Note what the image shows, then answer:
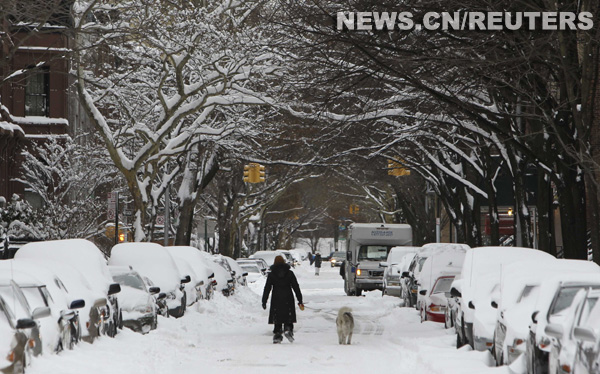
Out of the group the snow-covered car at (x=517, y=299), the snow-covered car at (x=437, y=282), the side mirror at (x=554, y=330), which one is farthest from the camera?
the snow-covered car at (x=437, y=282)

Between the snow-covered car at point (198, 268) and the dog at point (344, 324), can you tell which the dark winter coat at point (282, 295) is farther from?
the snow-covered car at point (198, 268)

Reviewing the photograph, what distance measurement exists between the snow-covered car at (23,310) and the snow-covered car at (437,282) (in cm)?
1177

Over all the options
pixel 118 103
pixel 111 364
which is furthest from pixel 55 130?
pixel 111 364

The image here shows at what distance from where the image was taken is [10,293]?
10930 millimetres

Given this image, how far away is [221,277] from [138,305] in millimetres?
→ 14919

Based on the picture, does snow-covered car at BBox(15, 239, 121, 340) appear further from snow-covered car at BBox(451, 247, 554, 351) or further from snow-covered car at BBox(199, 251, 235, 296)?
snow-covered car at BBox(199, 251, 235, 296)

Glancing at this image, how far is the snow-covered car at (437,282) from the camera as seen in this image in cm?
2172

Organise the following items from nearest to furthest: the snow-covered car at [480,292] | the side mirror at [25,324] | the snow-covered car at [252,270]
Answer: the side mirror at [25,324] < the snow-covered car at [480,292] < the snow-covered car at [252,270]

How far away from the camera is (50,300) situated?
12516 millimetres

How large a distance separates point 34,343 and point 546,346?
17.8ft

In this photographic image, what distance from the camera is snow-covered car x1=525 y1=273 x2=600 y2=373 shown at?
1025cm

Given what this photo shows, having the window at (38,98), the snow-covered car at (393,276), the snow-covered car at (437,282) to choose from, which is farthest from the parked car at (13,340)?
the window at (38,98)

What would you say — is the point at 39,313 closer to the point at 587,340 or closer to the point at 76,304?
the point at 76,304

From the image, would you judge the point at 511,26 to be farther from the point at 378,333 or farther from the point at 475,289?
the point at 378,333
